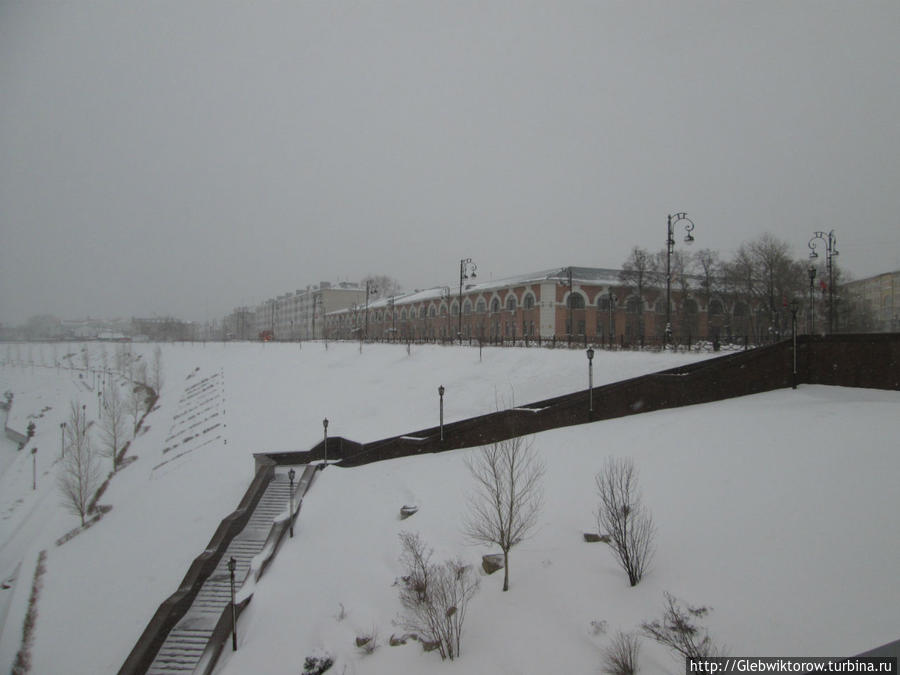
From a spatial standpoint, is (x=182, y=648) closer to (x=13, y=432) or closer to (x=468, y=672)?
(x=468, y=672)

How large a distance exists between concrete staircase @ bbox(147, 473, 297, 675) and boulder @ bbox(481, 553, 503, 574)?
25.9 ft

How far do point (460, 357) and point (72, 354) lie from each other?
30989 mm

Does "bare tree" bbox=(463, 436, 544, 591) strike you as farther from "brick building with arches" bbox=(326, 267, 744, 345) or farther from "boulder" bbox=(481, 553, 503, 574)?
"brick building with arches" bbox=(326, 267, 744, 345)

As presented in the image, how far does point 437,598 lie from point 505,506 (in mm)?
2955

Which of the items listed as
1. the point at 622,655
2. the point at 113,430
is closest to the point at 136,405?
the point at 113,430

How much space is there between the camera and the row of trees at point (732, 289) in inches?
1460

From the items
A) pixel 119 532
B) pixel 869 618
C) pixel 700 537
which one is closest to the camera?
pixel 869 618

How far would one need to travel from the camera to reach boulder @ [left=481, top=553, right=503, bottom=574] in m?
10.5

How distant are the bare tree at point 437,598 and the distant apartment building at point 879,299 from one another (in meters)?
26.0

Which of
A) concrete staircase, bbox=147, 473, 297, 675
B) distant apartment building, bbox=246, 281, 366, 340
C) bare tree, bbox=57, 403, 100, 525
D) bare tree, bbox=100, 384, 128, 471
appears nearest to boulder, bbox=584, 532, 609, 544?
concrete staircase, bbox=147, 473, 297, 675

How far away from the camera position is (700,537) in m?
9.19

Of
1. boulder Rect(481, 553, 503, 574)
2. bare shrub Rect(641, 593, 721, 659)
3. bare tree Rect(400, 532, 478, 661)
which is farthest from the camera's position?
boulder Rect(481, 553, 503, 574)

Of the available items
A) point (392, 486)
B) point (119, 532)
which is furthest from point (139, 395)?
point (392, 486)

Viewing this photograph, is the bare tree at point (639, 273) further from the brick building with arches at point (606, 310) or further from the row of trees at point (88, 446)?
the row of trees at point (88, 446)
